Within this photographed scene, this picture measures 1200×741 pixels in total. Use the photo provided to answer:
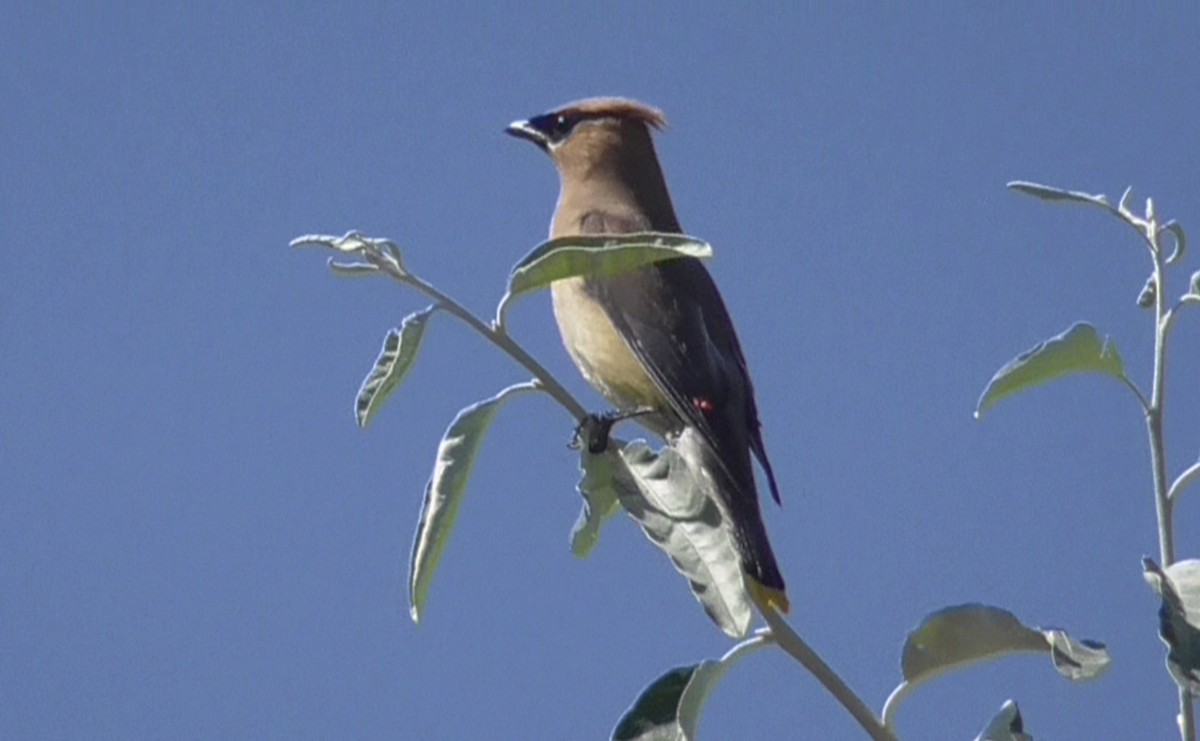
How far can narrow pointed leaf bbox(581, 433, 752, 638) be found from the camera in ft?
4.75

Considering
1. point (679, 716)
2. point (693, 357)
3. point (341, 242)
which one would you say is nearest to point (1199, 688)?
point (679, 716)

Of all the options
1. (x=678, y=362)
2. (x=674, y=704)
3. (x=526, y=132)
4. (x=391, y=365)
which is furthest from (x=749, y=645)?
(x=526, y=132)

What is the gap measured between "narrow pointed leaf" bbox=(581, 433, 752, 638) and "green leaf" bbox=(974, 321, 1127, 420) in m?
0.27

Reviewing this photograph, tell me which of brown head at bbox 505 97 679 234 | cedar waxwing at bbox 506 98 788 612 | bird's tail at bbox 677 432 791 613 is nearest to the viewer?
bird's tail at bbox 677 432 791 613

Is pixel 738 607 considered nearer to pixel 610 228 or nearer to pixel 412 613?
pixel 412 613

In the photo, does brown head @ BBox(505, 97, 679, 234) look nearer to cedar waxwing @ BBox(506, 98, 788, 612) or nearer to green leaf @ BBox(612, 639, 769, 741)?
cedar waxwing @ BBox(506, 98, 788, 612)

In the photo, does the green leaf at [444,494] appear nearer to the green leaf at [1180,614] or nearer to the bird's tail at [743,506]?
the green leaf at [1180,614]

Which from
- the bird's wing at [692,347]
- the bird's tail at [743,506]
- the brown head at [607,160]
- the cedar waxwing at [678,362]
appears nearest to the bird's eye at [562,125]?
the brown head at [607,160]

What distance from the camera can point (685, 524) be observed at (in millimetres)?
1509

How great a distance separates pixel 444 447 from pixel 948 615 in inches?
16.0

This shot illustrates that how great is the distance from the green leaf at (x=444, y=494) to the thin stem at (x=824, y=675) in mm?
263

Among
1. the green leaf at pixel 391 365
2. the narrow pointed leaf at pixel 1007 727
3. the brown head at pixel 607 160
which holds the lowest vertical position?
the narrow pointed leaf at pixel 1007 727

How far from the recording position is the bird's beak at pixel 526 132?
4992 mm

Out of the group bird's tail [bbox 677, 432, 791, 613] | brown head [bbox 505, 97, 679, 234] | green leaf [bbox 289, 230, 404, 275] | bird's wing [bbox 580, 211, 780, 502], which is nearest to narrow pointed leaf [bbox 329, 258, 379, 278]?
green leaf [bbox 289, 230, 404, 275]
